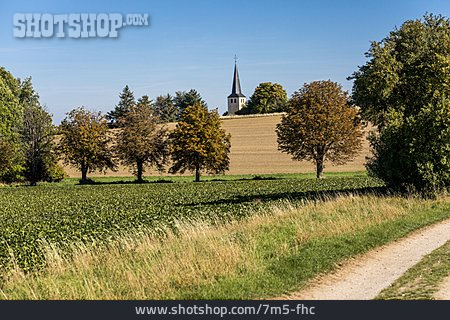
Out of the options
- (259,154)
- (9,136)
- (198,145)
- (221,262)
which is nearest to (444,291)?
(221,262)

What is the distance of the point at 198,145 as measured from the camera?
220ft

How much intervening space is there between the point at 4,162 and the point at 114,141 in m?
16.1

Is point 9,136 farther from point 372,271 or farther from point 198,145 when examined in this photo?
point 372,271

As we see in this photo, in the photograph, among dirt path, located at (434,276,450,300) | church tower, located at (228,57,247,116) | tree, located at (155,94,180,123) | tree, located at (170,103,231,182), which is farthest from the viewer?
church tower, located at (228,57,247,116)

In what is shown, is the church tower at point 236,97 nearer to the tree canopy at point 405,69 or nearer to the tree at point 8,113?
the tree at point 8,113

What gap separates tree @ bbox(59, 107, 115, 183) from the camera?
236 ft

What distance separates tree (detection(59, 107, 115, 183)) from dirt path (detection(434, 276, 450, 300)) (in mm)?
63742

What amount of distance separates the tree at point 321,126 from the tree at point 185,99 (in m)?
83.6

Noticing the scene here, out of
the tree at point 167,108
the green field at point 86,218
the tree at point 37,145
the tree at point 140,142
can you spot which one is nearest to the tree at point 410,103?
the green field at point 86,218

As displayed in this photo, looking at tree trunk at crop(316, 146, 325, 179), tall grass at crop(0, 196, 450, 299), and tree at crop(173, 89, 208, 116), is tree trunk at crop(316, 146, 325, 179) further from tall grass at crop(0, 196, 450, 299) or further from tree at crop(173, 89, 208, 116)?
tree at crop(173, 89, 208, 116)

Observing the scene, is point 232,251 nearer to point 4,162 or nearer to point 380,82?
point 380,82

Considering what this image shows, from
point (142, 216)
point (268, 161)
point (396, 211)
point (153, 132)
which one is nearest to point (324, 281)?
point (396, 211)

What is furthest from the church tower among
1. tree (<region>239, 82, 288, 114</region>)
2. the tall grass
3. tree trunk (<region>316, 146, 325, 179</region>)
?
the tall grass

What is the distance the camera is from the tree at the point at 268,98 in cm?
13012
